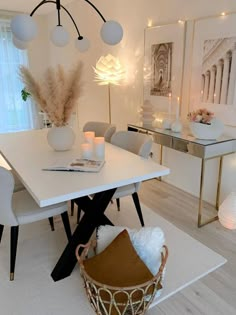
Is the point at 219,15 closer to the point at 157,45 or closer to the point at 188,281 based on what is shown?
the point at 157,45

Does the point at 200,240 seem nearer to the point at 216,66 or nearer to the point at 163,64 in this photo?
the point at 216,66

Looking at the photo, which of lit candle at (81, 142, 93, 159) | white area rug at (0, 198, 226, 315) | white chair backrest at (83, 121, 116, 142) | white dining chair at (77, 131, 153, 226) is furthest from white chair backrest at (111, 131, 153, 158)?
white area rug at (0, 198, 226, 315)

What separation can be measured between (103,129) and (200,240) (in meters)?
1.50

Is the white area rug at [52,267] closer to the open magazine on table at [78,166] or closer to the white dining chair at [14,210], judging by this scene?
the white dining chair at [14,210]

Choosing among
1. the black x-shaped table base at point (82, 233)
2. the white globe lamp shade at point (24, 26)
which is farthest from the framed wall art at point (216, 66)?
the white globe lamp shade at point (24, 26)

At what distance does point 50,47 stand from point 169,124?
3903 mm

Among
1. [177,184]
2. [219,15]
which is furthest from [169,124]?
[219,15]

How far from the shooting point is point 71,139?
2223mm

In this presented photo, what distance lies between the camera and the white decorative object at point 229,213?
227 centimetres

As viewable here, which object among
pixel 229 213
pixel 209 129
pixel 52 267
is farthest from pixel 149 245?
pixel 209 129

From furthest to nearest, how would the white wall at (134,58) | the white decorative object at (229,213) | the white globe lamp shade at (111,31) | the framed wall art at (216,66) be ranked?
the white wall at (134,58) < the framed wall art at (216,66) < the white decorative object at (229,213) < the white globe lamp shade at (111,31)

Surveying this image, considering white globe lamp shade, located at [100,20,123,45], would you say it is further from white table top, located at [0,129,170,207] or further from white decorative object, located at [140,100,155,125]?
white decorative object, located at [140,100,155,125]

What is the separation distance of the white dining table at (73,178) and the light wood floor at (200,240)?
25.5 inches

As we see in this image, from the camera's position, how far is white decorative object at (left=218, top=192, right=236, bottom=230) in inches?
89.2
